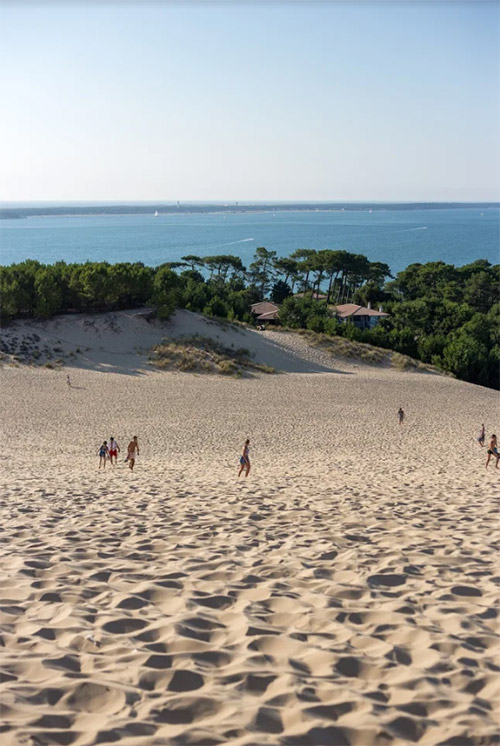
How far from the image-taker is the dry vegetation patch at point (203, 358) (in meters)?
36.2

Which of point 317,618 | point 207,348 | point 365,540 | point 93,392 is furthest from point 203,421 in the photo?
point 317,618

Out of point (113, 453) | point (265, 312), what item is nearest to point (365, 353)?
point (265, 312)

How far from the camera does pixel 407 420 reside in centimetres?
2622

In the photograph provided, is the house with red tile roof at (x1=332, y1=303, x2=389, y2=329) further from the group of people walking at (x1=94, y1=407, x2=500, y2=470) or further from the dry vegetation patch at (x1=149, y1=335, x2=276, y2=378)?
the group of people walking at (x1=94, y1=407, x2=500, y2=470)

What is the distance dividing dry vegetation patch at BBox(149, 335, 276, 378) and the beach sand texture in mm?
21847

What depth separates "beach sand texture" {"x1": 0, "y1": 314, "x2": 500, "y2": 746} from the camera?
3625 millimetres

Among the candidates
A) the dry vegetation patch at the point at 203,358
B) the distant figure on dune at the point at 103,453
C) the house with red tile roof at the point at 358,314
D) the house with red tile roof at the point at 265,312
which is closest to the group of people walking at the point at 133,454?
the distant figure on dune at the point at 103,453

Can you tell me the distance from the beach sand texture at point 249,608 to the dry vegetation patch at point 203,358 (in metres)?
21.8

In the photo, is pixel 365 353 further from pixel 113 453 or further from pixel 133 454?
pixel 133 454

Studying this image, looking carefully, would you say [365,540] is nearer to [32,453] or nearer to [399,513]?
[399,513]

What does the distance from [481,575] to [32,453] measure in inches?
561

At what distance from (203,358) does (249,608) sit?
32.3 m

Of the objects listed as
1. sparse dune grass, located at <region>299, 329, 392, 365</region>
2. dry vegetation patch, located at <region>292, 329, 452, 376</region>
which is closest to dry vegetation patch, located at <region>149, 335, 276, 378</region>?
sparse dune grass, located at <region>299, 329, 392, 365</region>

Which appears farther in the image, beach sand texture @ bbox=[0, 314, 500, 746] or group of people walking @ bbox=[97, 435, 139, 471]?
group of people walking @ bbox=[97, 435, 139, 471]
